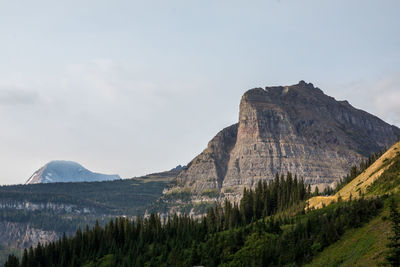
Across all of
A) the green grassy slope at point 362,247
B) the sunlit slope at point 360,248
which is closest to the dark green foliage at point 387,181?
the green grassy slope at point 362,247

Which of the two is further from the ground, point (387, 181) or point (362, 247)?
point (387, 181)

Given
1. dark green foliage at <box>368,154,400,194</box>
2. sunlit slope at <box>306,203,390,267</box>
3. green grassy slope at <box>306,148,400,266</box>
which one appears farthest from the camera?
dark green foliage at <box>368,154,400,194</box>

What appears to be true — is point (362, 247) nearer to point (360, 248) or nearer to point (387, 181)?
point (360, 248)

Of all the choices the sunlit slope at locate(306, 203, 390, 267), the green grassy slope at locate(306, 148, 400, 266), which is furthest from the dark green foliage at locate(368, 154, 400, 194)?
the sunlit slope at locate(306, 203, 390, 267)

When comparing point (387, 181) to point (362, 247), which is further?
point (387, 181)

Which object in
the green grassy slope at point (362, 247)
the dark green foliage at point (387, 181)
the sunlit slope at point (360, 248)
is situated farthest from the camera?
the dark green foliage at point (387, 181)

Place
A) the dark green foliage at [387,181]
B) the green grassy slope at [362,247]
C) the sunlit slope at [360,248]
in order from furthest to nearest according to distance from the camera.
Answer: the dark green foliage at [387,181], the sunlit slope at [360,248], the green grassy slope at [362,247]

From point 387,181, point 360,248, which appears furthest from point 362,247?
point 387,181

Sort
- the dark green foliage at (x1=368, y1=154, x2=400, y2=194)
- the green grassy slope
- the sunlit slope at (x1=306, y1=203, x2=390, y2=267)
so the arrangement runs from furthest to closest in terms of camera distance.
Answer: the dark green foliage at (x1=368, y1=154, x2=400, y2=194), the sunlit slope at (x1=306, y1=203, x2=390, y2=267), the green grassy slope

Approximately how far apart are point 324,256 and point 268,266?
1609 centimetres

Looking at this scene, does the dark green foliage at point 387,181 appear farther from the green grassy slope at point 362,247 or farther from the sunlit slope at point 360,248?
the sunlit slope at point 360,248

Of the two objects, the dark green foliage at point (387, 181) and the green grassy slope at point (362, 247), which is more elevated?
the dark green foliage at point (387, 181)

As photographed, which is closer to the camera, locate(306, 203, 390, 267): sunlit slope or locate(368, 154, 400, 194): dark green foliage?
locate(306, 203, 390, 267): sunlit slope

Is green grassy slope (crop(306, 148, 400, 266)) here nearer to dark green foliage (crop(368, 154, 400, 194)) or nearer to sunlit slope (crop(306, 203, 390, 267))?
sunlit slope (crop(306, 203, 390, 267))
